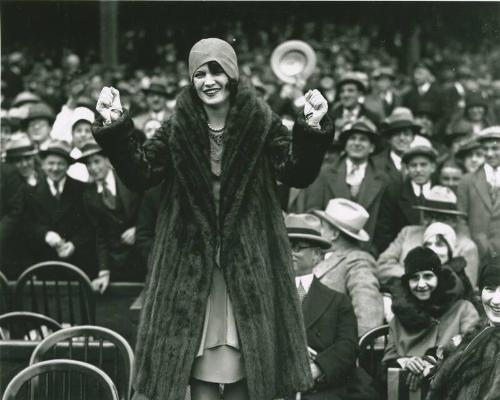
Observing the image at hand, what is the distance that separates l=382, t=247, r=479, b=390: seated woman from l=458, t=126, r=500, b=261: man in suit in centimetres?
199

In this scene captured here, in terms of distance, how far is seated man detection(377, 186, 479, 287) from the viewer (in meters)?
7.86

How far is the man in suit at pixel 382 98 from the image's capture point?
43.1 feet

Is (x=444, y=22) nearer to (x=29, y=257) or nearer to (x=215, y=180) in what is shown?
Answer: (x=29, y=257)

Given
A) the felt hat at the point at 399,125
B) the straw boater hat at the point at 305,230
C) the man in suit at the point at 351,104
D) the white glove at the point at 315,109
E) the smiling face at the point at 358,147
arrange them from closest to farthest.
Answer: the white glove at the point at 315,109 → the straw boater hat at the point at 305,230 → the smiling face at the point at 358,147 → the felt hat at the point at 399,125 → the man in suit at the point at 351,104

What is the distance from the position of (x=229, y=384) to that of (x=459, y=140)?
7966mm

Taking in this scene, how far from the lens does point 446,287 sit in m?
6.46

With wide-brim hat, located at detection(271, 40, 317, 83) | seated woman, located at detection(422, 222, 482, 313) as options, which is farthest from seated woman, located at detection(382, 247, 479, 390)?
wide-brim hat, located at detection(271, 40, 317, 83)

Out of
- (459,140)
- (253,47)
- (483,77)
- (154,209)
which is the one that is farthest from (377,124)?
(253,47)

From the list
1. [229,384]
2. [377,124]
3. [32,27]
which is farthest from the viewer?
[32,27]

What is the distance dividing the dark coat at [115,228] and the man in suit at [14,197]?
628 mm

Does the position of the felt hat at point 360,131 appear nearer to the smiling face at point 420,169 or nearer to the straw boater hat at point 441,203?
the smiling face at point 420,169

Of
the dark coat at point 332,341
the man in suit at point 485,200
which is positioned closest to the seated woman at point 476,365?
the dark coat at point 332,341

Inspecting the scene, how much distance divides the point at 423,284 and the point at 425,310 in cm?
16

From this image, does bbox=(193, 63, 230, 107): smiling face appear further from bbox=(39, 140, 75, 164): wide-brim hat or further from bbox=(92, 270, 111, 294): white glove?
bbox=(39, 140, 75, 164): wide-brim hat
